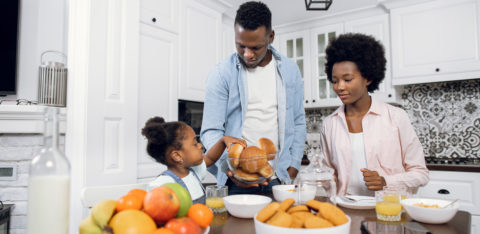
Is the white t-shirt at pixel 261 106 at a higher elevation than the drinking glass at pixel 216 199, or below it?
higher

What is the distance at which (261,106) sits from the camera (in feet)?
4.99

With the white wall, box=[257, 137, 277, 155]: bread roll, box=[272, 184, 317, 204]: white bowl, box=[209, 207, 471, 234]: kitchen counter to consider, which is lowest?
box=[209, 207, 471, 234]: kitchen counter

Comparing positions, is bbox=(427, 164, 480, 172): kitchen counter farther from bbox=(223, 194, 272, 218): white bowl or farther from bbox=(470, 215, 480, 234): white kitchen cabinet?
bbox=(223, 194, 272, 218): white bowl

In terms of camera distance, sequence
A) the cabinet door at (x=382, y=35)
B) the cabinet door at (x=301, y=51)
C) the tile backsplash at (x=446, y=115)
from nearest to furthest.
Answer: the tile backsplash at (x=446, y=115) → the cabinet door at (x=382, y=35) → the cabinet door at (x=301, y=51)

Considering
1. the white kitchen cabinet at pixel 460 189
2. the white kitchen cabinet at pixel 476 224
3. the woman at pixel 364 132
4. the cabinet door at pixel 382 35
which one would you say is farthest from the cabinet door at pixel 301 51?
the woman at pixel 364 132

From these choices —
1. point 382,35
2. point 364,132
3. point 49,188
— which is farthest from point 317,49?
point 49,188

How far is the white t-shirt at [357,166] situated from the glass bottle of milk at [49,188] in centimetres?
123

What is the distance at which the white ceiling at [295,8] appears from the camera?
3.29 m

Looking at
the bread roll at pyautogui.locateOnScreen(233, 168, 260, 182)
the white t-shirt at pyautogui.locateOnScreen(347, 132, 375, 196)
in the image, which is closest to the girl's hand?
the bread roll at pyautogui.locateOnScreen(233, 168, 260, 182)

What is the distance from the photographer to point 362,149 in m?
1.54

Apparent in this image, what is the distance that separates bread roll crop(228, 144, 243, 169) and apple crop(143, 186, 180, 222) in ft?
1.14

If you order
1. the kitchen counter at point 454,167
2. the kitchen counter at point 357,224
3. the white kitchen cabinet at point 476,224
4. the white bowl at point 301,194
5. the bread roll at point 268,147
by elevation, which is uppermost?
the bread roll at point 268,147

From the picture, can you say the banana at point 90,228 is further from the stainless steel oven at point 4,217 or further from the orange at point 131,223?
the stainless steel oven at point 4,217

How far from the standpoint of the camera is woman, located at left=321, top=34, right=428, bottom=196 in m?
1.46
